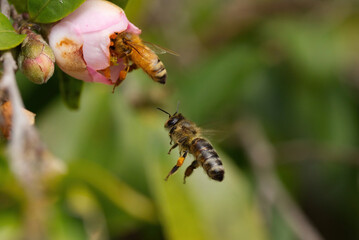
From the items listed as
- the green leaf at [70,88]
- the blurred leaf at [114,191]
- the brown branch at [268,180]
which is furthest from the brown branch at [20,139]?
the brown branch at [268,180]

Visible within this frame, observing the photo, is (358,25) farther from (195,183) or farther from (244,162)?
(195,183)

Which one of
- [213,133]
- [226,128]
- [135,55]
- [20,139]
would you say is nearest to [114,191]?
[226,128]

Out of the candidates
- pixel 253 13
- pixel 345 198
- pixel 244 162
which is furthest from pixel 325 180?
pixel 253 13

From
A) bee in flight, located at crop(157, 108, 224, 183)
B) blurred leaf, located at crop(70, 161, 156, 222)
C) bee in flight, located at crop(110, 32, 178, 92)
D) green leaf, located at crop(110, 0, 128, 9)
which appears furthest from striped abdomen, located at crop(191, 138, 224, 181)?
blurred leaf, located at crop(70, 161, 156, 222)

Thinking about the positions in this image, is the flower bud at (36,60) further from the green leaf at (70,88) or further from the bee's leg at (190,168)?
the bee's leg at (190,168)

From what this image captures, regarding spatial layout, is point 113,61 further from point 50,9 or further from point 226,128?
point 226,128

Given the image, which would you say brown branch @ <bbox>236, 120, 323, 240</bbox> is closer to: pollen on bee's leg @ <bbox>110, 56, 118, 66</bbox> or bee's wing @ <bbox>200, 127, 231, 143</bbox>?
bee's wing @ <bbox>200, 127, 231, 143</bbox>
